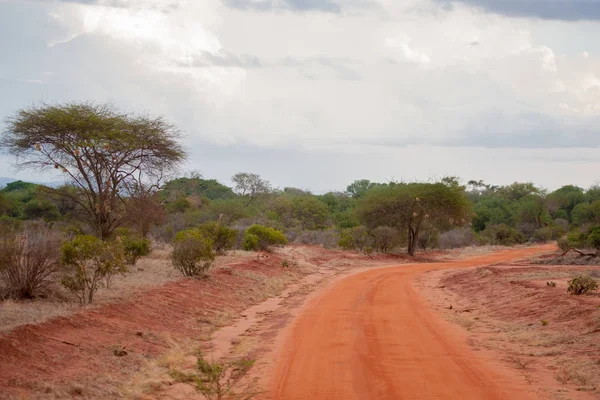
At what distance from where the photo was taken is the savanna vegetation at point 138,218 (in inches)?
581

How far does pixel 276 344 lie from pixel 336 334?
149 centimetres

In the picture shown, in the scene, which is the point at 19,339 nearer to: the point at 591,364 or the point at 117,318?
the point at 117,318

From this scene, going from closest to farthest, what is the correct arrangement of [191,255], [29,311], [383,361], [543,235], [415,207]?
[383,361] → [29,311] → [191,255] → [415,207] → [543,235]

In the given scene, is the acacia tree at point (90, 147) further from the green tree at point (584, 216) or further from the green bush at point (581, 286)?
the green tree at point (584, 216)

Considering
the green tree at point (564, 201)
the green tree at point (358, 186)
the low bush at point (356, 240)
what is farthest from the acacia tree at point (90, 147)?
the green tree at point (358, 186)

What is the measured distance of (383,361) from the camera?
1095 centimetres

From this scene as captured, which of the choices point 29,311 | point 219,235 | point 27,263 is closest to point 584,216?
point 219,235

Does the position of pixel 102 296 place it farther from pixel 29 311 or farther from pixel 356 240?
pixel 356 240

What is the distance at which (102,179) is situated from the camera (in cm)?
2786

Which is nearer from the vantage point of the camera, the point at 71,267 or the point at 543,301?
the point at 71,267

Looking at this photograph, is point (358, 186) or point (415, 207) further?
point (358, 186)

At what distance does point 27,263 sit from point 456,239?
51096mm

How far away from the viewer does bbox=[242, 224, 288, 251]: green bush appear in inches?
1395

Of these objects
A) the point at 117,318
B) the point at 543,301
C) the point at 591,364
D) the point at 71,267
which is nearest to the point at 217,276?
the point at 71,267
